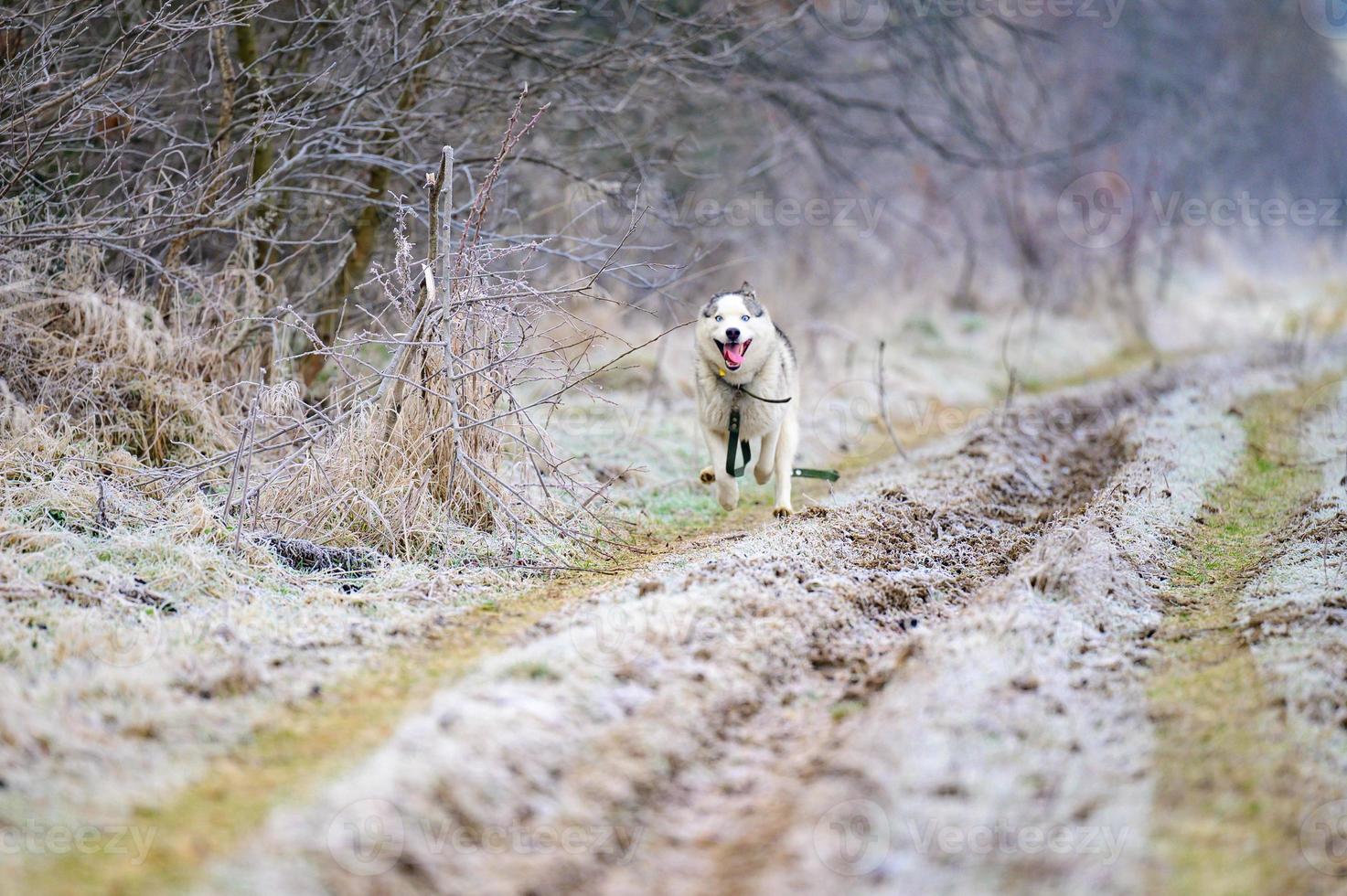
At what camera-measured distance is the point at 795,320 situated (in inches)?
586

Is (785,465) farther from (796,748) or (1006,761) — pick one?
(1006,761)

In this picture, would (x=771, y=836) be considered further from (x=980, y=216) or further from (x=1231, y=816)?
(x=980, y=216)

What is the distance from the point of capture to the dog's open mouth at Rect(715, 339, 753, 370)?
7191mm

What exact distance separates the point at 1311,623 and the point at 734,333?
11.6 feet

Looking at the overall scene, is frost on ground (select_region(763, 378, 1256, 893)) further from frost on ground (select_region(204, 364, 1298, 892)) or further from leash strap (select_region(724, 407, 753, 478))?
leash strap (select_region(724, 407, 753, 478))

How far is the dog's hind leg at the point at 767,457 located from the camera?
7828 mm

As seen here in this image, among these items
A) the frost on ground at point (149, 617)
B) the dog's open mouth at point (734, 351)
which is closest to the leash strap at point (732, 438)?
the dog's open mouth at point (734, 351)

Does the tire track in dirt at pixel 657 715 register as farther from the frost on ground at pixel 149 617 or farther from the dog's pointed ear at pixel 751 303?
the dog's pointed ear at pixel 751 303

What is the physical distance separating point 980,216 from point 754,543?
17158 millimetres

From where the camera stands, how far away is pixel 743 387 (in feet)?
24.7

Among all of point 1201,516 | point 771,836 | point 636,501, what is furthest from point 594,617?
point 1201,516

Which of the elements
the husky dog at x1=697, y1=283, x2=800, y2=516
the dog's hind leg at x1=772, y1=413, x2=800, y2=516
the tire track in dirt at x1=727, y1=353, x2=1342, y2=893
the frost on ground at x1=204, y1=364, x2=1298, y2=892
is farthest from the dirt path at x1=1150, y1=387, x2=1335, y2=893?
the husky dog at x1=697, y1=283, x2=800, y2=516

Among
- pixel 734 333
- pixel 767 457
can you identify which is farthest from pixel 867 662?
pixel 767 457

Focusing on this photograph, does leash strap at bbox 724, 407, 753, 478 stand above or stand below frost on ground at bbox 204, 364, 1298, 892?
above
